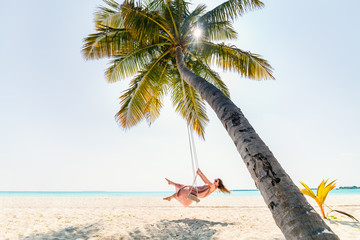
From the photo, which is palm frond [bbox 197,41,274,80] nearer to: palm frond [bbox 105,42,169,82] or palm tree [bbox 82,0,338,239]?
palm tree [bbox 82,0,338,239]

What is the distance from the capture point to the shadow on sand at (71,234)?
514 cm

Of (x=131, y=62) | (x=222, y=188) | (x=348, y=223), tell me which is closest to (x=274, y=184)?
(x=222, y=188)

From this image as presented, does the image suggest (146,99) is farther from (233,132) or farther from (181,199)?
(233,132)

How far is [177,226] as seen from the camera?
6.54 meters

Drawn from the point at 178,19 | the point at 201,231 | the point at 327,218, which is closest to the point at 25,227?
the point at 201,231

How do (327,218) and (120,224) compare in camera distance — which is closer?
(327,218)

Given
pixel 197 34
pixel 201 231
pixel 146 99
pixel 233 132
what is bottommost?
pixel 201 231

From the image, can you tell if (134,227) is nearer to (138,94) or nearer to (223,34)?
(138,94)

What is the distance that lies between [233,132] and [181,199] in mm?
4307

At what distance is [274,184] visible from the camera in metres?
1.74

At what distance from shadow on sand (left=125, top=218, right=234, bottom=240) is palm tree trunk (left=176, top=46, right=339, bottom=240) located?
3960 millimetres

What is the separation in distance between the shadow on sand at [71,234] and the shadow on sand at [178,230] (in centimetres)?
105

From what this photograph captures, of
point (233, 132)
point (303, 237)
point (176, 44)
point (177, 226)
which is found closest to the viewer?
point (303, 237)

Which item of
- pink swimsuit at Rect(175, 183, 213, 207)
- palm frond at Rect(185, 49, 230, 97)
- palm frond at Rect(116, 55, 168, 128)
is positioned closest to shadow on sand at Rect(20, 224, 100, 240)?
pink swimsuit at Rect(175, 183, 213, 207)
